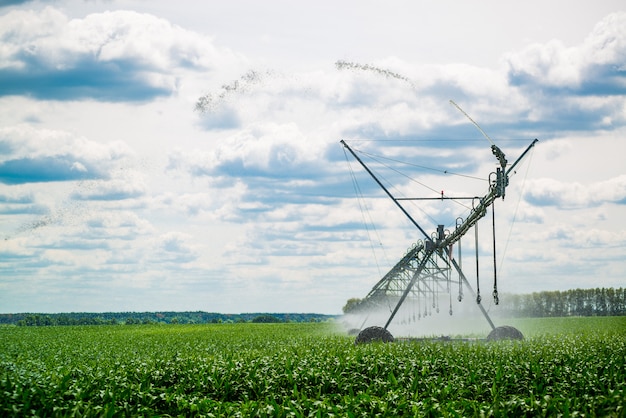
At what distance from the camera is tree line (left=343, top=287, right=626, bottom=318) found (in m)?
115

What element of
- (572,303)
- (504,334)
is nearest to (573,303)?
(572,303)

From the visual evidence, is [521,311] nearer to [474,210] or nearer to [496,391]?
[474,210]

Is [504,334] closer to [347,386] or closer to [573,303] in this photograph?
[347,386]

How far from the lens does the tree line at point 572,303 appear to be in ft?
378

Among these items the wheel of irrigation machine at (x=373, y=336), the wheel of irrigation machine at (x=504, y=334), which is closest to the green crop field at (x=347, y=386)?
the wheel of irrigation machine at (x=373, y=336)

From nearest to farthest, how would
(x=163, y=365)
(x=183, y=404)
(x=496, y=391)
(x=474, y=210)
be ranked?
(x=183, y=404), (x=496, y=391), (x=163, y=365), (x=474, y=210)

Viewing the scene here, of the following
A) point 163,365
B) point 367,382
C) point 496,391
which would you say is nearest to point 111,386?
point 163,365

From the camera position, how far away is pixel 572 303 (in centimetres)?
12000

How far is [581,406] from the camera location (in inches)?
667

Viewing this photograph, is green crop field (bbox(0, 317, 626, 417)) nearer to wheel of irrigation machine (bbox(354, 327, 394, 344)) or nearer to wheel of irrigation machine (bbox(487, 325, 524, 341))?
wheel of irrigation machine (bbox(354, 327, 394, 344))

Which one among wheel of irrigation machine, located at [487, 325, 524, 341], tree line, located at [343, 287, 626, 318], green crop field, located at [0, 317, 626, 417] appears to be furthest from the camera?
tree line, located at [343, 287, 626, 318]

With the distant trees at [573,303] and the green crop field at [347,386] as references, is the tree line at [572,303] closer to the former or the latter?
the distant trees at [573,303]

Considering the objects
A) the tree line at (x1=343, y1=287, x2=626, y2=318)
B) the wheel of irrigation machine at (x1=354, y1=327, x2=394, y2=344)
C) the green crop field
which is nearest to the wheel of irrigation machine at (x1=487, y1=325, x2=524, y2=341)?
the wheel of irrigation machine at (x1=354, y1=327, x2=394, y2=344)

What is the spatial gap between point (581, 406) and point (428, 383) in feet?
16.5
